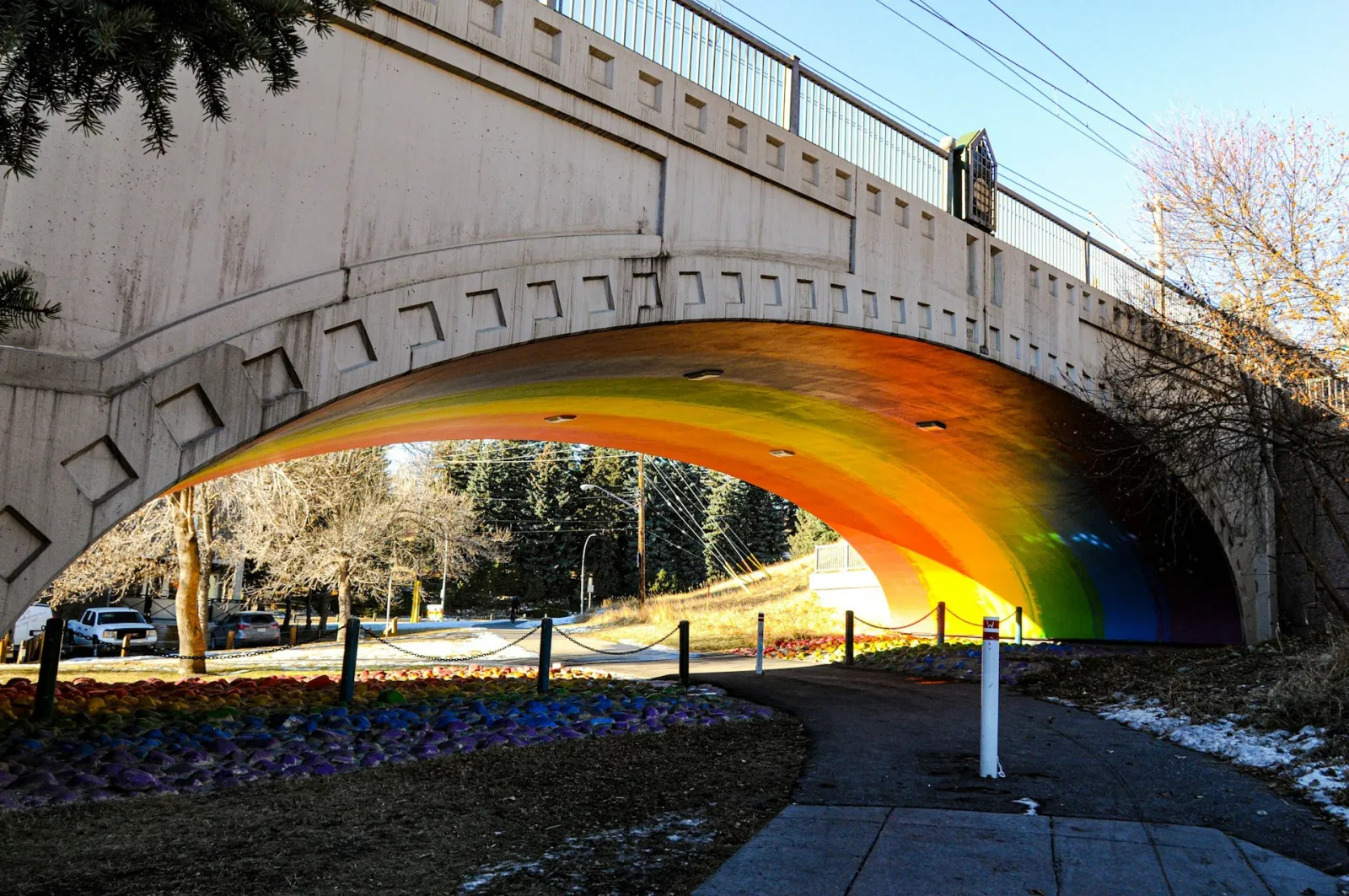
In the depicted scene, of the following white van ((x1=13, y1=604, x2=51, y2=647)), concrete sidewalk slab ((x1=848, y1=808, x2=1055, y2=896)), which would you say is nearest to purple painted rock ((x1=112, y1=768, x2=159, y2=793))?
concrete sidewalk slab ((x1=848, y1=808, x2=1055, y2=896))

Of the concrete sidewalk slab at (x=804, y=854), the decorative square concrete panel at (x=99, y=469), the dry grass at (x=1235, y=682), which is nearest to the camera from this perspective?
the concrete sidewalk slab at (x=804, y=854)

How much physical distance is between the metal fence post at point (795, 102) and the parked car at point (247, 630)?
2799 centimetres

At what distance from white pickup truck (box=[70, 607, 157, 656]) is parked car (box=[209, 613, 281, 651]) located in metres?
2.07

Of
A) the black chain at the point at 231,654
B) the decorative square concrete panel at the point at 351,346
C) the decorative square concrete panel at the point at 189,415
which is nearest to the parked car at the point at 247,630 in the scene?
the black chain at the point at 231,654

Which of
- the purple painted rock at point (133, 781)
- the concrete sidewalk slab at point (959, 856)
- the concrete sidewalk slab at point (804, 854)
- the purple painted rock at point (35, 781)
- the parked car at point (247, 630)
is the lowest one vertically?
the parked car at point (247, 630)

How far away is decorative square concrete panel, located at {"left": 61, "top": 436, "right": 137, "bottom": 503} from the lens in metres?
5.57

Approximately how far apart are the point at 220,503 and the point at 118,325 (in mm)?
15420

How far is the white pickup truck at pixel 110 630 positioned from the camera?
29609 mm

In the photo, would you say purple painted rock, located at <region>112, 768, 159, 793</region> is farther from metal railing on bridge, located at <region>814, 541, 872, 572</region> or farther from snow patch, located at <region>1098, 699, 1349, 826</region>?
metal railing on bridge, located at <region>814, 541, 872, 572</region>

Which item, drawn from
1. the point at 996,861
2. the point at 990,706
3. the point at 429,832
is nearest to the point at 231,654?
the point at 429,832

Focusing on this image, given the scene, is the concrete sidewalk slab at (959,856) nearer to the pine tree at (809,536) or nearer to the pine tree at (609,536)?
the pine tree at (809,536)

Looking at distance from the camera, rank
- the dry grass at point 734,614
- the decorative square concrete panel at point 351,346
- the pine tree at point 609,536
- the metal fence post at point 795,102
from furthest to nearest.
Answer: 1. the pine tree at point 609,536
2. the dry grass at point 734,614
3. the metal fence post at point 795,102
4. the decorative square concrete panel at point 351,346

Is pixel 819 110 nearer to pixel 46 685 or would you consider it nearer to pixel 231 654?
pixel 46 685

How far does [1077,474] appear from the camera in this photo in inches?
679
